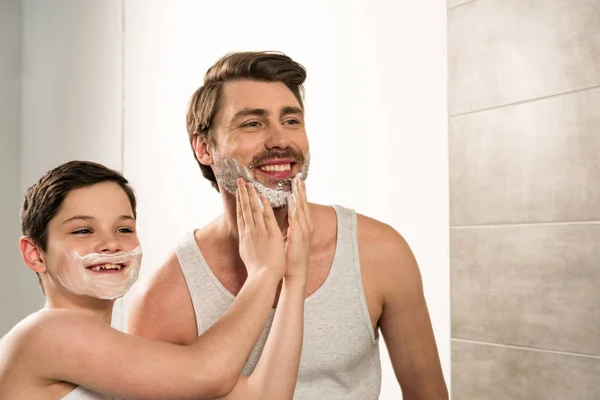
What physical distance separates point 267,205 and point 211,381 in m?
0.31

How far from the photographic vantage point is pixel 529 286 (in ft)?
5.47

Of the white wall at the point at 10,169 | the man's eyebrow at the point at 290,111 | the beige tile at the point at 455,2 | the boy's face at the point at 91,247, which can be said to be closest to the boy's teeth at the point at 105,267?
the boy's face at the point at 91,247

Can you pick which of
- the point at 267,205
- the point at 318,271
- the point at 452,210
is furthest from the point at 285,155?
the point at 452,210

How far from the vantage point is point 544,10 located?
164 centimetres

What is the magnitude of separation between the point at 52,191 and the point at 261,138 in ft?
1.21

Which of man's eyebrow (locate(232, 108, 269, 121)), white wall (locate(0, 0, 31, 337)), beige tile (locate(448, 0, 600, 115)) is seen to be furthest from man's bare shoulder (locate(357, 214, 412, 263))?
white wall (locate(0, 0, 31, 337))

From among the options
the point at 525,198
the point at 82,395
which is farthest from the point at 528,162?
the point at 82,395

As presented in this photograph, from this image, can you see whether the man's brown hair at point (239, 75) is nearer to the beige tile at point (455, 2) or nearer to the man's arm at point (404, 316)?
the man's arm at point (404, 316)

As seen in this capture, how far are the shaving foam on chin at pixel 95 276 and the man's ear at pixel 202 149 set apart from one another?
33 cm

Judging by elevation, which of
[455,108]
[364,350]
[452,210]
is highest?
[455,108]

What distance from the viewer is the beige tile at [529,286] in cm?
156

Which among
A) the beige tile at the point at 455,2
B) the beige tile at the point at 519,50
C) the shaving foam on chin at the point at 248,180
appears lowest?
the shaving foam on chin at the point at 248,180

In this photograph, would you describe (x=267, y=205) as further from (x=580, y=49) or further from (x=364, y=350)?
(x=580, y=49)

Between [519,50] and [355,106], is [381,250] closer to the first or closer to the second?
[519,50]
